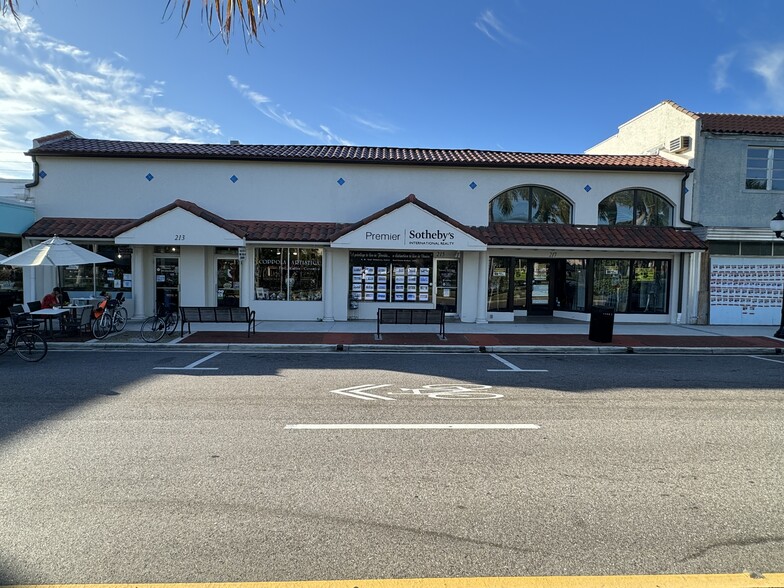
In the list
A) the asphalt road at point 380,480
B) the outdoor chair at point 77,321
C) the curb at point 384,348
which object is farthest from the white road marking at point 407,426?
the outdoor chair at point 77,321

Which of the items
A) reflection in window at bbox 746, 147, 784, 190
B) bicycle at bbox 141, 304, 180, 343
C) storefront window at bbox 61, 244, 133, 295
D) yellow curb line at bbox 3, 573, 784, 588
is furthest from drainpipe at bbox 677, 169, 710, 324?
storefront window at bbox 61, 244, 133, 295

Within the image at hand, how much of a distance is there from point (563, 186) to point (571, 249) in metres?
2.36

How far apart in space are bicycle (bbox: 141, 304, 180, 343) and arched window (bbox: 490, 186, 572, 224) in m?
11.1

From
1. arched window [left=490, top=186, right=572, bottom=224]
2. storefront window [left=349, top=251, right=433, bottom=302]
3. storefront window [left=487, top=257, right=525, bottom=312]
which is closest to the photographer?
storefront window [left=349, top=251, right=433, bottom=302]

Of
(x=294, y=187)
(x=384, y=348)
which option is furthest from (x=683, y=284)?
(x=294, y=187)

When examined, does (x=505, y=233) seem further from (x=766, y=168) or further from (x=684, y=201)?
(x=766, y=168)

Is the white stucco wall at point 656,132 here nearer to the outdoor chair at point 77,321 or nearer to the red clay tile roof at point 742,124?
the red clay tile roof at point 742,124

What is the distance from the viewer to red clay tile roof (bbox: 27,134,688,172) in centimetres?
1585

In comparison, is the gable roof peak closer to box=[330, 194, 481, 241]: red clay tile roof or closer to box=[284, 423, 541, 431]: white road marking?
box=[330, 194, 481, 241]: red clay tile roof

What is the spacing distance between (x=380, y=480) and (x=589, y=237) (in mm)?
14198

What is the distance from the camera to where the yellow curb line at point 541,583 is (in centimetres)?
281

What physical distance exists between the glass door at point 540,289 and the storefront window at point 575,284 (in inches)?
25.0

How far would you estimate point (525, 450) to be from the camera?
5070mm

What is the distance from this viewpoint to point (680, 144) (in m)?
16.8
